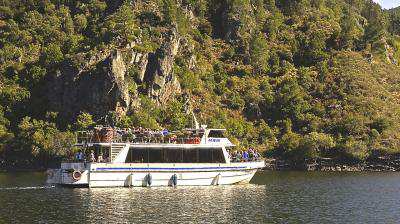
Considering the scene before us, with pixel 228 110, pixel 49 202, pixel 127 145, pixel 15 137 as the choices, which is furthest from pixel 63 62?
pixel 49 202

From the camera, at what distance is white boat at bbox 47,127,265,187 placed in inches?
2702

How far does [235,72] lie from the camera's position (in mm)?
157625

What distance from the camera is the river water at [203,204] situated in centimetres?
4897

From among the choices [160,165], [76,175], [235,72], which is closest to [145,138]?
[160,165]

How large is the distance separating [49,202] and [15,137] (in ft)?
224

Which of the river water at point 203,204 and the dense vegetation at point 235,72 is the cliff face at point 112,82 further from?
the river water at point 203,204

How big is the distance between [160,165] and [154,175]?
4.77 feet

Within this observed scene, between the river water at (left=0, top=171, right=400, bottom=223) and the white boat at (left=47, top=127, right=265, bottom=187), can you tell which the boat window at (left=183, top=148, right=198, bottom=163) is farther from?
the river water at (left=0, top=171, right=400, bottom=223)

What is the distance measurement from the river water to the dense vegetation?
45.9m

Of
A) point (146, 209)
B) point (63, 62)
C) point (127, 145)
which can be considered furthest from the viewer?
point (63, 62)

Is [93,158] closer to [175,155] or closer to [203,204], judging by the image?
[175,155]

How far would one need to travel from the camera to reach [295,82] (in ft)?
491

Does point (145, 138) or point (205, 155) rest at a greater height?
point (145, 138)

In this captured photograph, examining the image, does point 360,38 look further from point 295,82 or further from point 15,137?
point 15,137
